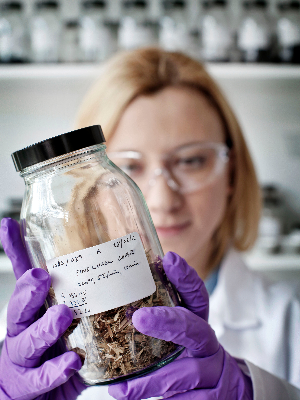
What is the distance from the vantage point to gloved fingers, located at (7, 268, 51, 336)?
0.40m

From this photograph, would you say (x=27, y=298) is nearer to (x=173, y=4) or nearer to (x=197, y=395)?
(x=197, y=395)

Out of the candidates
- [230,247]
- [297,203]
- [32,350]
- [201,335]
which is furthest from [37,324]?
[297,203]

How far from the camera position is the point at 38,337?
1.35 feet

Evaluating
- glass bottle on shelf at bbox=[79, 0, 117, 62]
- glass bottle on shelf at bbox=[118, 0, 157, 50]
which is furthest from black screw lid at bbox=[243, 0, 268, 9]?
glass bottle on shelf at bbox=[79, 0, 117, 62]

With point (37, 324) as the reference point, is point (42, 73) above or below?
above

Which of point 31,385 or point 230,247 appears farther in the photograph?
point 230,247

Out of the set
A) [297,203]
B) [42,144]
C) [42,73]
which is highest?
[42,73]

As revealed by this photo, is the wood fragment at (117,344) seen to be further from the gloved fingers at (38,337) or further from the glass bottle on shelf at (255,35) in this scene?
the glass bottle on shelf at (255,35)

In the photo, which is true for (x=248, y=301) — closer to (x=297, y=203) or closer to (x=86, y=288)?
(x=86, y=288)

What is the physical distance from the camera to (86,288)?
0.38m

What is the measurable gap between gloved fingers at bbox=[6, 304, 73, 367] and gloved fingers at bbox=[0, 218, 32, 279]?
0.09m

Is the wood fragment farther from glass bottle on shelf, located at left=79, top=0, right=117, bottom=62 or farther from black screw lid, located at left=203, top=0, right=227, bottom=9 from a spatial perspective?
black screw lid, located at left=203, top=0, right=227, bottom=9

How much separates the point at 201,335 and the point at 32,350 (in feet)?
0.70

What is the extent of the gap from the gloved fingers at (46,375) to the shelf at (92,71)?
1.22 metres
